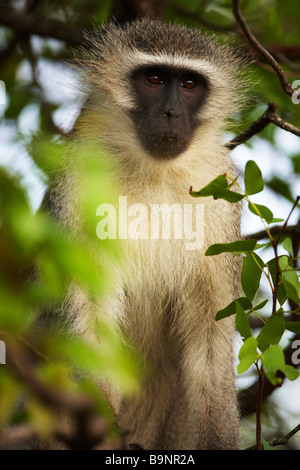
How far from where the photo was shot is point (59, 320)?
11.4 ft

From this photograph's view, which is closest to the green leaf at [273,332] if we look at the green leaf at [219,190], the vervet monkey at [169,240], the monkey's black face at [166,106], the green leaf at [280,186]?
the green leaf at [219,190]

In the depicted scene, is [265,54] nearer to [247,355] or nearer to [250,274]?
[250,274]

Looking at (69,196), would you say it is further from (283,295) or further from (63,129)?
(283,295)

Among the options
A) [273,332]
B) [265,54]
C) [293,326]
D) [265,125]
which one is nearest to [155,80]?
[265,125]

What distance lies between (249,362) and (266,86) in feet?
9.05

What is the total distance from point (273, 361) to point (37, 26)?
3.67 meters

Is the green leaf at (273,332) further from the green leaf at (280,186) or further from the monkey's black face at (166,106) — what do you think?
the green leaf at (280,186)

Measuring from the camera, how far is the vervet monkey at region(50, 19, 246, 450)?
11.9 feet

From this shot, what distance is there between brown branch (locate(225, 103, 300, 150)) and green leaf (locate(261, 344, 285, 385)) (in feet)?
3.79

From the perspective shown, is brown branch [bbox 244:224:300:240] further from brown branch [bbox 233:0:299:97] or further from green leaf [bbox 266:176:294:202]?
brown branch [bbox 233:0:299:97]

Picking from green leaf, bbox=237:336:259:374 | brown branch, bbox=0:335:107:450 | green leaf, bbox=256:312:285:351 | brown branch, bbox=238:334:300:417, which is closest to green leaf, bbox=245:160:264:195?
green leaf, bbox=256:312:285:351

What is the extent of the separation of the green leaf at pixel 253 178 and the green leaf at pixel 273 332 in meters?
0.49

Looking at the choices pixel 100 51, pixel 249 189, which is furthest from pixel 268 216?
pixel 100 51

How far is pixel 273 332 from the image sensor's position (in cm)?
247
